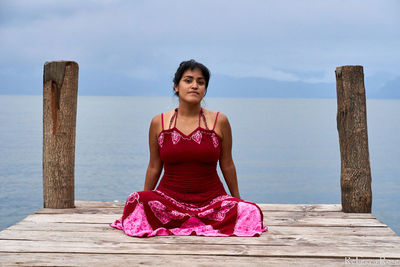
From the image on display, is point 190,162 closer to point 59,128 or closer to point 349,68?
point 59,128

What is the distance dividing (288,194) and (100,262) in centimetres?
1340

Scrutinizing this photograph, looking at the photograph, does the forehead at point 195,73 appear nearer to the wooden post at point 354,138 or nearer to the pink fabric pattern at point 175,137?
the pink fabric pattern at point 175,137

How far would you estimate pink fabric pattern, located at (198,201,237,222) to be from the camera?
14.9 ft

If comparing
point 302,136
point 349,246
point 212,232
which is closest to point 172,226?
point 212,232

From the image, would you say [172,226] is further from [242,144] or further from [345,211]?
[242,144]

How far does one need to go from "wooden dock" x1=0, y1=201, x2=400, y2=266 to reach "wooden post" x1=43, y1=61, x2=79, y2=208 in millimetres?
455

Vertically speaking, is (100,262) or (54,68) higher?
(54,68)

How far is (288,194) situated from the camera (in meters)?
16.7

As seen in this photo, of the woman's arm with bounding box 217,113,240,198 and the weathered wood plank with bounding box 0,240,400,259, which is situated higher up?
the woman's arm with bounding box 217,113,240,198

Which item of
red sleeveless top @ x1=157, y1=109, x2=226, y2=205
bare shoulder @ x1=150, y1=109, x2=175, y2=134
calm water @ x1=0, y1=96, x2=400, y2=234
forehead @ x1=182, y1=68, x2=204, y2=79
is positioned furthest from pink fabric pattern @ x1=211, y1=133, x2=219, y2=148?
calm water @ x1=0, y1=96, x2=400, y2=234

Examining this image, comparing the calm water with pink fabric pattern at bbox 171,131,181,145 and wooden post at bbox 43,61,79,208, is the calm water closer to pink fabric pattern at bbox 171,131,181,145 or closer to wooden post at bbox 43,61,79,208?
wooden post at bbox 43,61,79,208

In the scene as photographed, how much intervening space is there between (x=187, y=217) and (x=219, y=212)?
27 centimetres

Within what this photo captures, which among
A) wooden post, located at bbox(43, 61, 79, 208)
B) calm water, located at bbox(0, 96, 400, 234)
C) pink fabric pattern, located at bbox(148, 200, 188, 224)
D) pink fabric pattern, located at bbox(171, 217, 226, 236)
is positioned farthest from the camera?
calm water, located at bbox(0, 96, 400, 234)

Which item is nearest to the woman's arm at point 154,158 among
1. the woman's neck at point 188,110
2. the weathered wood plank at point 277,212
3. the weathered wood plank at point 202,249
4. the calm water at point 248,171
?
the woman's neck at point 188,110
